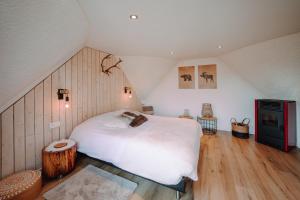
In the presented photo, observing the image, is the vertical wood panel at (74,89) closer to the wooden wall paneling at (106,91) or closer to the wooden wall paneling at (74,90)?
the wooden wall paneling at (74,90)

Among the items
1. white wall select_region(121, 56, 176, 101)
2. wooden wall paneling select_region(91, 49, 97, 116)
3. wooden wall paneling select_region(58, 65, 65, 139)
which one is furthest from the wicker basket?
wooden wall paneling select_region(58, 65, 65, 139)

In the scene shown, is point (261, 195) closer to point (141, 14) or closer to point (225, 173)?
point (225, 173)

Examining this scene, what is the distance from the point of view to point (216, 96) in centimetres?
416

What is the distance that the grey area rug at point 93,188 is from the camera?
166cm

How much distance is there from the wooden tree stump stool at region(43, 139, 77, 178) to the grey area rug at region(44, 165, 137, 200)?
185 mm

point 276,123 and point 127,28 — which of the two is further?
point 276,123

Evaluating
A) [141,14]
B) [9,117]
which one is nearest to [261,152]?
[141,14]

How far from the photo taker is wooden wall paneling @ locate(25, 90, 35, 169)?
1.94 m

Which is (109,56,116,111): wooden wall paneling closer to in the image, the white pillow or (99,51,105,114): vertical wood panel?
(99,51,105,114): vertical wood panel

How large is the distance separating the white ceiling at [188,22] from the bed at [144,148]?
161 cm

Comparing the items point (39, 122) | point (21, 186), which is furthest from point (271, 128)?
point (39, 122)

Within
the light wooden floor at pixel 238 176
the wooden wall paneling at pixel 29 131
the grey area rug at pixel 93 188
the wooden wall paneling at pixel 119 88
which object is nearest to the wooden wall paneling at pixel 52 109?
the wooden wall paneling at pixel 29 131

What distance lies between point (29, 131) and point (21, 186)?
771 millimetres

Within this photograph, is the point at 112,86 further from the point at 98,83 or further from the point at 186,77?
the point at 186,77
